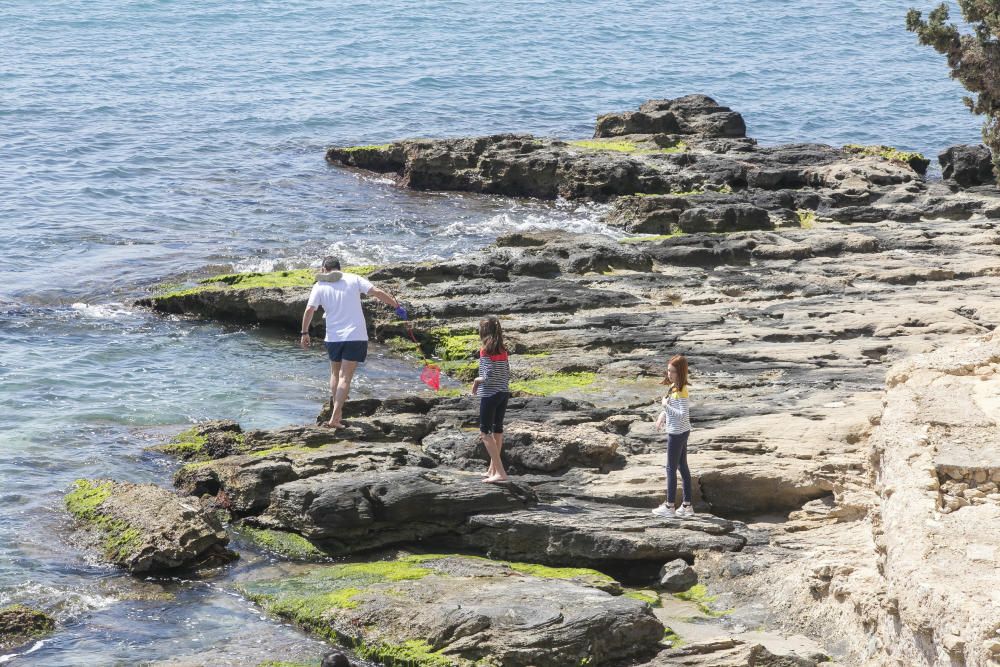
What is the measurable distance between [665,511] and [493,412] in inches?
91.2

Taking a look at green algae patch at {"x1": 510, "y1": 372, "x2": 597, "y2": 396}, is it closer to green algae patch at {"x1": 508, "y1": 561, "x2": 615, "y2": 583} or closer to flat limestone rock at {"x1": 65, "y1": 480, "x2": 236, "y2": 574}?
green algae patch at {"x1": 508, "y1": 561, "x2": 615, "y2": 583}

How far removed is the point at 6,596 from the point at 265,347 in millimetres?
9913

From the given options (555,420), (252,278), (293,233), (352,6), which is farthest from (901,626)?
(352,6)

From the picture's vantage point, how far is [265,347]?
2192 cm

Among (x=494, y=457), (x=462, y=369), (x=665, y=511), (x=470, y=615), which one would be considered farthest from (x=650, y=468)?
(x=462, y=369)

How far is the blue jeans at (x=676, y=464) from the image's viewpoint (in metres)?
13.0

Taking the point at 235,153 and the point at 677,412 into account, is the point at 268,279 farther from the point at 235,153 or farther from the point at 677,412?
the point at 235,153

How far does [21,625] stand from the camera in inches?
453

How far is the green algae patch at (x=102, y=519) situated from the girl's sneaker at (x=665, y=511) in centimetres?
582

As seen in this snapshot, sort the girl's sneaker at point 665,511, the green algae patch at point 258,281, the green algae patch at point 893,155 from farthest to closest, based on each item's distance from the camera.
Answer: the green algae patch at point 893,155, the green algae patch at point 258,281, the girl's sneaker at point 665,511

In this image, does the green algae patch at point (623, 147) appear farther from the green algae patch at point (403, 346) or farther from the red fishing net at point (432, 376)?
the red fishing net at point (432, 376)

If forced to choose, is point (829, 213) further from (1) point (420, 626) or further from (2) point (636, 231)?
(1) point (420, 626)

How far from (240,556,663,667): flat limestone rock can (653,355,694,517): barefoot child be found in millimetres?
1637

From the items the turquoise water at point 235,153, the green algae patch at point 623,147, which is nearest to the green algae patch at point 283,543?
the turquoise water at point 235,153
